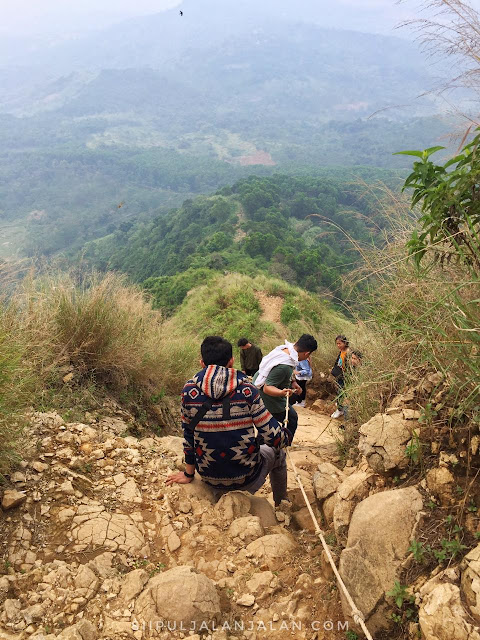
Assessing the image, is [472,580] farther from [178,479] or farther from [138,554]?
[178,479]

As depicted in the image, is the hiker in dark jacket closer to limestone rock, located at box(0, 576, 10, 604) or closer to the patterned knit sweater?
the patterned knit sweater

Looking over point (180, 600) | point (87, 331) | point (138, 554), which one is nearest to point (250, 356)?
point (87, 331)

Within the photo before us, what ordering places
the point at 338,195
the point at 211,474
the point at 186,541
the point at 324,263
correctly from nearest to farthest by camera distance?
1. the point at 186,541
2. the point at 211,474
3. the point at 324,263
4. the point at 338,195

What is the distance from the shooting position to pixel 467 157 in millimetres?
1899

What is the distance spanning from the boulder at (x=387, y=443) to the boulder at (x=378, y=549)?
21 cm

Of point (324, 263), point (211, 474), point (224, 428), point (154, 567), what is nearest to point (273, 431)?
point (224, 428)

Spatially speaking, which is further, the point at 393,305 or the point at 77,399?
the point at 77,399

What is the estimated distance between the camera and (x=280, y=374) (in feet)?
11.3

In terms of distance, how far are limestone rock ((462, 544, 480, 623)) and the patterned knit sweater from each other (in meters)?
1.24

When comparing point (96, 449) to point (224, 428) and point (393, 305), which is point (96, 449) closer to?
point (224, 428)

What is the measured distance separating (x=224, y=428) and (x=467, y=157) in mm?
1844

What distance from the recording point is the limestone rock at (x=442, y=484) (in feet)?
6.01

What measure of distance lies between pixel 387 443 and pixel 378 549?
1.79 ft

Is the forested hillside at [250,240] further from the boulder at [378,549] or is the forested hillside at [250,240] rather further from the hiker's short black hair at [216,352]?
the boulder at [378,549]
